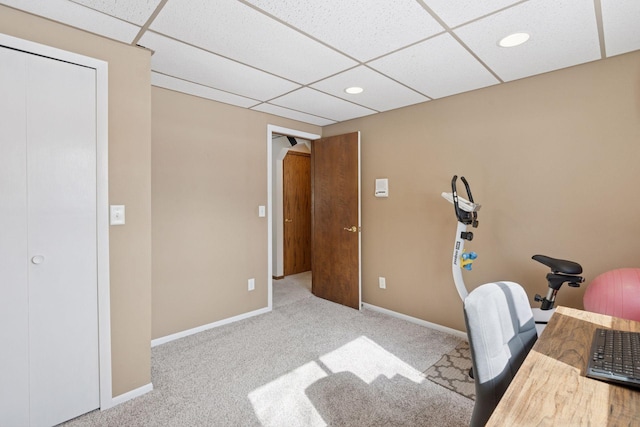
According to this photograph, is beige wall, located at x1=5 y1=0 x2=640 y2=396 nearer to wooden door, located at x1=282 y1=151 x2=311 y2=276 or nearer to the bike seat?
the bike seat

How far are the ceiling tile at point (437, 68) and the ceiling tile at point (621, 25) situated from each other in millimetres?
690

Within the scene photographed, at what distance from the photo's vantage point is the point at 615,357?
3.37ft

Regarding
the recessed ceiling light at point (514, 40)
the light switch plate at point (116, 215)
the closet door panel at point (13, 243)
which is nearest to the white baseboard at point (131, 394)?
the closet door panel at point (13, 243)

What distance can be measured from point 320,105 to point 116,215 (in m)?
2.16

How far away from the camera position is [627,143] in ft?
7.04

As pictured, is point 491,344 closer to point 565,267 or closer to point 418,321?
point 565,267

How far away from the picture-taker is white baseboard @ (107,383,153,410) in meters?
2.00

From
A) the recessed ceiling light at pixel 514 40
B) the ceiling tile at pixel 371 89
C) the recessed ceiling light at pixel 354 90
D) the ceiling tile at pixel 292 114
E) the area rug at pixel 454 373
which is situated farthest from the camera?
the ceiling tile at pixel 292 114

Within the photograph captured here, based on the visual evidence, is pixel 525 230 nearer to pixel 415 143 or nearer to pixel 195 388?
pixel 415 143

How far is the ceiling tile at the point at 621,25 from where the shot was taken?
1.60 m

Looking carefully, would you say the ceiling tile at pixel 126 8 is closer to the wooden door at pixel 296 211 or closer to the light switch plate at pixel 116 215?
the light switch plate at pixel 116 215

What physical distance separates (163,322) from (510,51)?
11.6ft

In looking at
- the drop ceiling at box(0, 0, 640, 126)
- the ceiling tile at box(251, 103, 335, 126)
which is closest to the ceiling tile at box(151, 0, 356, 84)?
the drop ceiling at box(0, 0, 640, 126)

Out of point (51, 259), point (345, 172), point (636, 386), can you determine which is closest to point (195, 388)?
point (51, 259)
